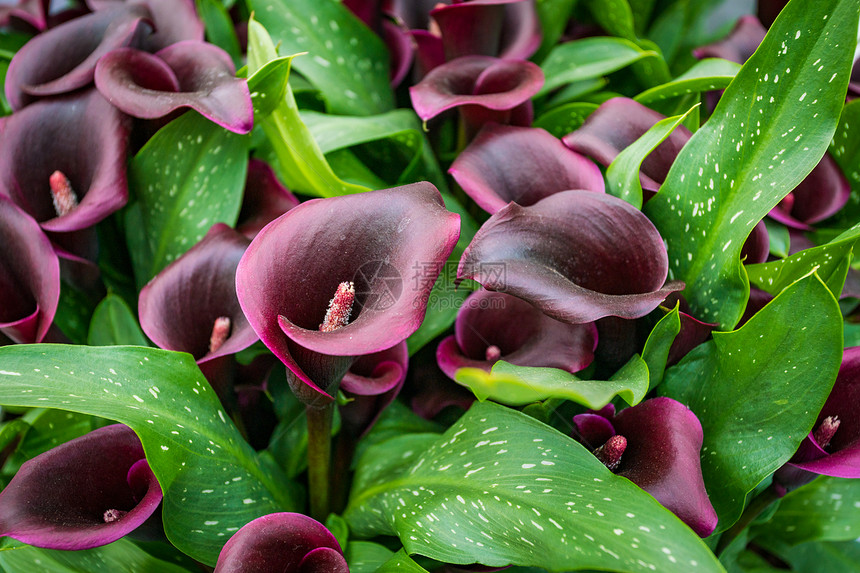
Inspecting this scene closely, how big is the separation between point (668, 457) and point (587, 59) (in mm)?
568

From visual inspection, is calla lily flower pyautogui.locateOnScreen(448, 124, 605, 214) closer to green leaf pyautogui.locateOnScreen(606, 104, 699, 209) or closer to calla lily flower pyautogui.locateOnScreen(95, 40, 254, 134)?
green leaf pyautogui.locateOnScreen(606, 104, 699, 209)

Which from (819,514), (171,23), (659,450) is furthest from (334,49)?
(819,514)

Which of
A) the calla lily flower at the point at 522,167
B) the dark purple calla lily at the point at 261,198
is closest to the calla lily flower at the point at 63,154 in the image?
the dark purple calla lily at the point at 261,198

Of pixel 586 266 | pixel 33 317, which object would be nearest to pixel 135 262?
pixel 33 317

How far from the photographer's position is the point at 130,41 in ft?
2.49

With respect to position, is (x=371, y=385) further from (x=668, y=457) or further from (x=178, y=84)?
(x=178, y=84)

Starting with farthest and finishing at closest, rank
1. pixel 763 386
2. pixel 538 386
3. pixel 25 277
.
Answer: pixel 25 277, pixel 763 386, pixel 538 386

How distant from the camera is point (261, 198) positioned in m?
0.74

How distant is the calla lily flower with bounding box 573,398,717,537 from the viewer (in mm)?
475

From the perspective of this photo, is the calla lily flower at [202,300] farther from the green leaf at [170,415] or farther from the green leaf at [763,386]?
the green leaf at [763,386]

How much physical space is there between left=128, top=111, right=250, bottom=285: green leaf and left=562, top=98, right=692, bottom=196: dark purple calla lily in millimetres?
Result: 354

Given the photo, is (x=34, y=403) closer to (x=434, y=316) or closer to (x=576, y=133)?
(x=434, y=316)

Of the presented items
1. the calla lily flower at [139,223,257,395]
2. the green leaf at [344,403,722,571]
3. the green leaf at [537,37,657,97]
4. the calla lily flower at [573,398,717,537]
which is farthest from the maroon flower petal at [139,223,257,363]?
the green leaf at [537,37,657,97]

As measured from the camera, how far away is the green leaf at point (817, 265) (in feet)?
1.79
